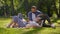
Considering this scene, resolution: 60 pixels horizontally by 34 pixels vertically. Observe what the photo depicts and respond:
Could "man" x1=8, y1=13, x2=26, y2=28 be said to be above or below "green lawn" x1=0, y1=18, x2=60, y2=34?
above

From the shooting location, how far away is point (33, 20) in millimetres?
3305

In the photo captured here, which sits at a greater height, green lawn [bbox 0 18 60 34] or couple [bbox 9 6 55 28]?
couple [bbox 9 6 55 28]

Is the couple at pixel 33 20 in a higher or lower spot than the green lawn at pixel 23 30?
higher

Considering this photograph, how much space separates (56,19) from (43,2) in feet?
1.11

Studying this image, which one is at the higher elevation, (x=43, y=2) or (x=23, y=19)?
(x=43, y=2)

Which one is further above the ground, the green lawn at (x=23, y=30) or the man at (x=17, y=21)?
the man at (x=17, y=21)

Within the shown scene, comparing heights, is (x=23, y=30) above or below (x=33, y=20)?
below

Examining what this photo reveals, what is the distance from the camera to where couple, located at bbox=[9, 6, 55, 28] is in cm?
328

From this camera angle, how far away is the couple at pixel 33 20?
3283 mm

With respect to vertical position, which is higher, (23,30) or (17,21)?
(17,21)

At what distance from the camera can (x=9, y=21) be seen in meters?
3.30

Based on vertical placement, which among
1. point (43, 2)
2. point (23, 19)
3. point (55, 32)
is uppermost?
point (43, 2)

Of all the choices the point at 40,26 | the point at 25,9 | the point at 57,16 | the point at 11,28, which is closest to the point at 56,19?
the point at 57,16

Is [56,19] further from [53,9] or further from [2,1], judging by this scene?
[2,1]
